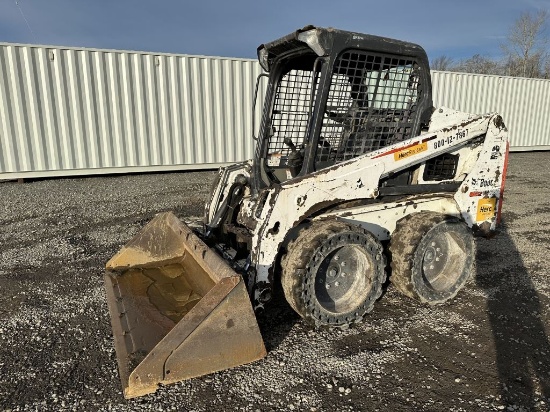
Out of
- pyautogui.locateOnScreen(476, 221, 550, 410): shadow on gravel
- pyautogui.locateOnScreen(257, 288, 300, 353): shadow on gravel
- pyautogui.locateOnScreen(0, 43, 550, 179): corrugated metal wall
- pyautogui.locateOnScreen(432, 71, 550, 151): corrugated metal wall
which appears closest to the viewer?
pyautogui.locateOnScreen(476, 221, 550, 410): shadow on gravel

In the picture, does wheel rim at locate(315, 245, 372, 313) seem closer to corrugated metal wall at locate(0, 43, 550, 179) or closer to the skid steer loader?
the skid steer loader

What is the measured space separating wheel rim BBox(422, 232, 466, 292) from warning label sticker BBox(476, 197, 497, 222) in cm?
42

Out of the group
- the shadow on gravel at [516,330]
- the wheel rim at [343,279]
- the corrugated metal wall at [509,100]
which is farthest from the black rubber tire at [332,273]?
the corrugated metal wall at [509,100]

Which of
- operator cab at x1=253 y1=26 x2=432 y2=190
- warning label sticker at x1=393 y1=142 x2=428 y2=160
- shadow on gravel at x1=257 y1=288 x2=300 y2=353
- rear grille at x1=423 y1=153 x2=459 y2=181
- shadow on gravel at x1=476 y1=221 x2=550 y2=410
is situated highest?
operator cab at x1=253 y1=26 x2=432 y2=190

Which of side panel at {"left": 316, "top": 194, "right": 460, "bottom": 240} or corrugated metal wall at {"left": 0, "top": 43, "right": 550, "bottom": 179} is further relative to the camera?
corrugated metal wall at {"left": 0, "top": 43, "right": 550, "bottom": 179}

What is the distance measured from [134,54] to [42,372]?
8578mm

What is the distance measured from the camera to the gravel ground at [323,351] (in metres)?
2.53

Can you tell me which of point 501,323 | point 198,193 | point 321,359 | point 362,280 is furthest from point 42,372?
point 198,193

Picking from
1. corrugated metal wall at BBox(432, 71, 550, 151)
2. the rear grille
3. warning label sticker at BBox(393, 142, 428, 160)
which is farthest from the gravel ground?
corrugated metal wall at BBox(432, 71, 550, 151)

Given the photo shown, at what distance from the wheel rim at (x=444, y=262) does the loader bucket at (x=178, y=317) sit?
1.80m

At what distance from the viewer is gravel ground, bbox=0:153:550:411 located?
253 cm

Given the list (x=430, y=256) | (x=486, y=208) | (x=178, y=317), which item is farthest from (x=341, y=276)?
(x=486, y=208)

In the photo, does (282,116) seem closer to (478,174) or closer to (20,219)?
(478,174)

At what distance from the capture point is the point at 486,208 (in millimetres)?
3988
